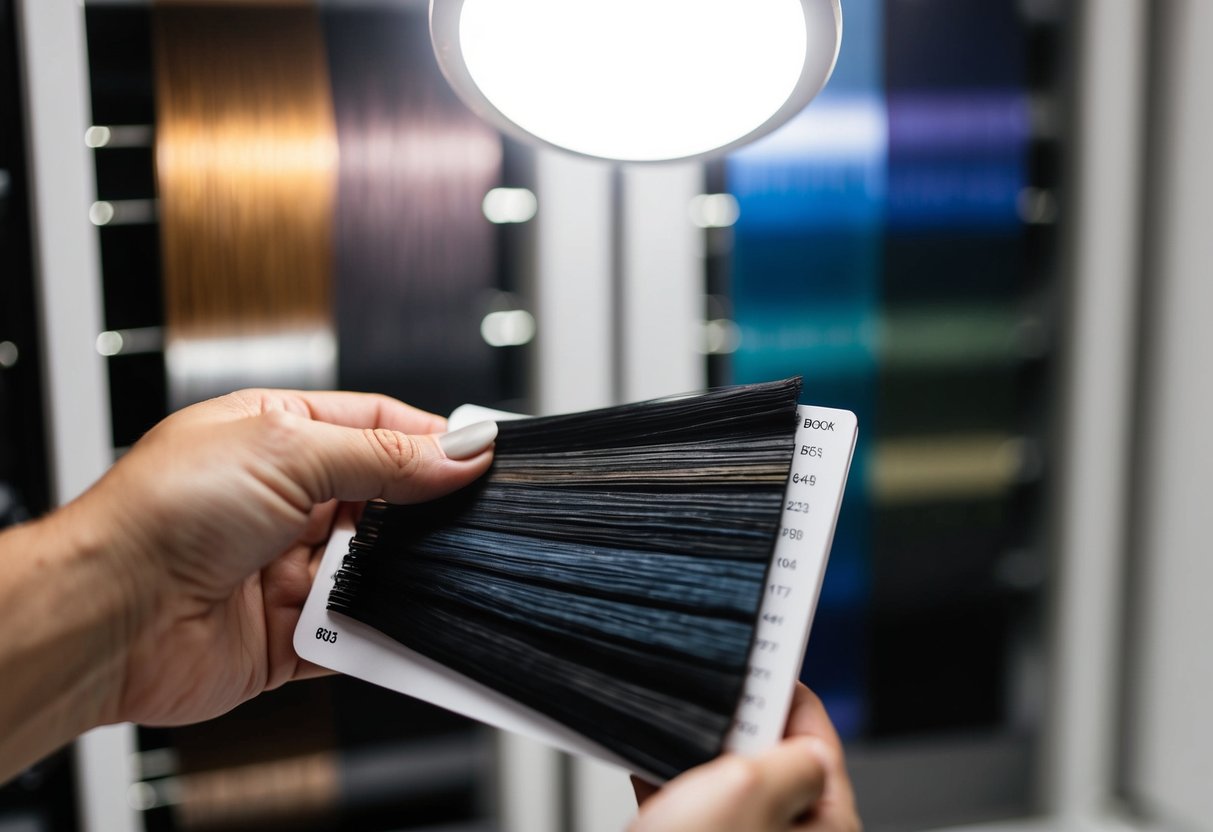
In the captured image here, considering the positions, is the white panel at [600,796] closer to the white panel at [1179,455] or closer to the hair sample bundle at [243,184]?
the hair sample bundle at [243,184]

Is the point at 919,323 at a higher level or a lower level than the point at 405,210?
lower

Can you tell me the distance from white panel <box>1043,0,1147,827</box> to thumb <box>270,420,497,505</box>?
1244 millimetres

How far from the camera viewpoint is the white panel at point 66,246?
113cm

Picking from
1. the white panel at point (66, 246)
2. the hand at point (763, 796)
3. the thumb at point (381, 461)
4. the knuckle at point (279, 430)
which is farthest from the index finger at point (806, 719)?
the white panel at point (66, 246)

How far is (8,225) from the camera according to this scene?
1176 millimetres

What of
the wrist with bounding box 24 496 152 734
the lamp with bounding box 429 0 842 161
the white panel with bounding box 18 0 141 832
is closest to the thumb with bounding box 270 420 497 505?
the wrist with bounding box 24 496 152 734

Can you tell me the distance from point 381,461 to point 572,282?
2.28ft

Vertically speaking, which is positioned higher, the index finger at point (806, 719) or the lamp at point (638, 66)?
the lamp at point (638, 66)

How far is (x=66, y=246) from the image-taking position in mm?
1163

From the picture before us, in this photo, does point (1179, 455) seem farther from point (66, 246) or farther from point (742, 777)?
point (66, 246)

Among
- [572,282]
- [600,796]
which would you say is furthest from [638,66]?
[600,796]

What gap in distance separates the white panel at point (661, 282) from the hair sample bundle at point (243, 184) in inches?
18.2

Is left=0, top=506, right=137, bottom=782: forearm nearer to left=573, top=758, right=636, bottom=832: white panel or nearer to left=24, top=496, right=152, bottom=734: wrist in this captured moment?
left=24, top=496, right=152, bottom=734: wrist

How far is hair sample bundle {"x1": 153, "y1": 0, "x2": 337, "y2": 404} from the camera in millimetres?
1190
